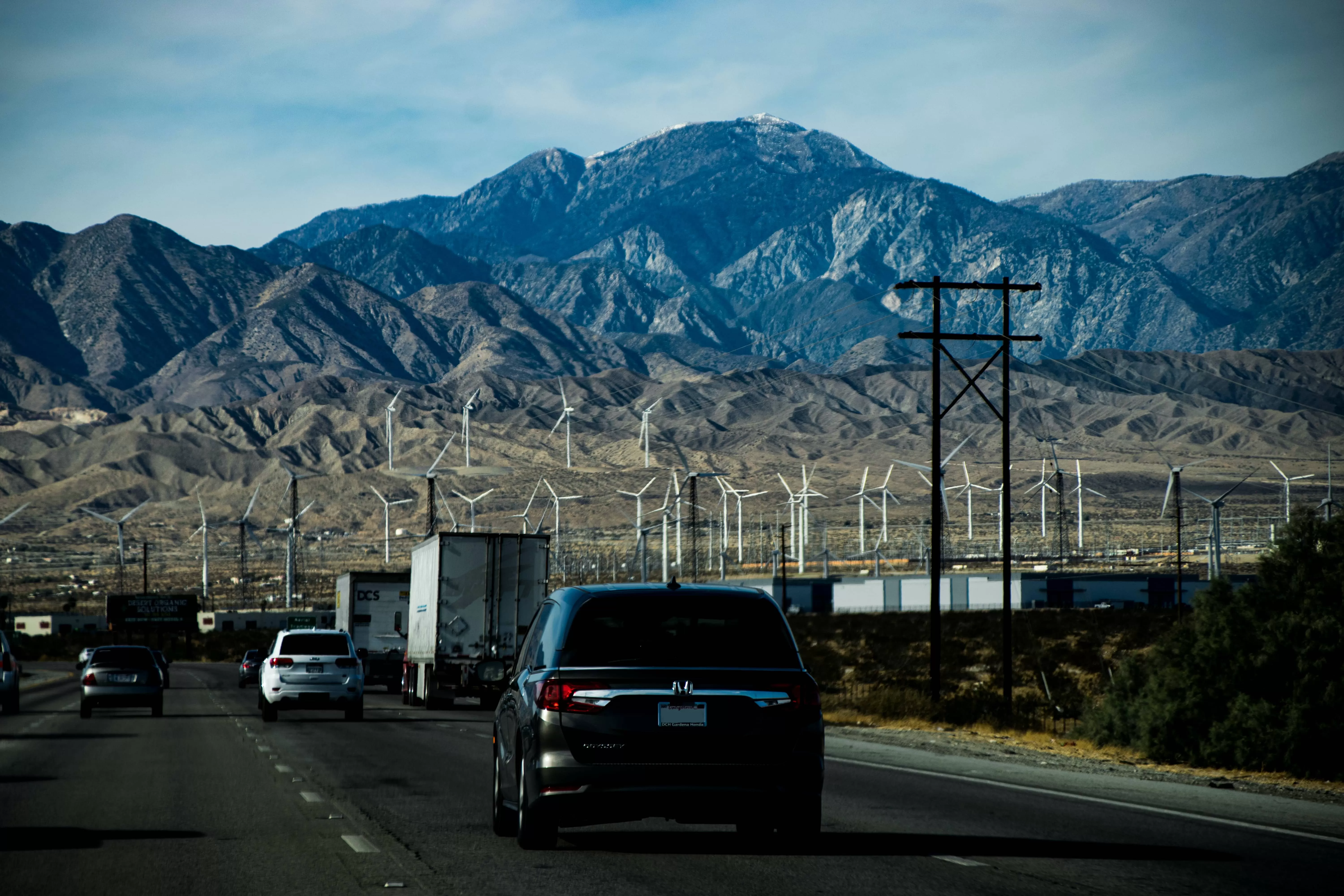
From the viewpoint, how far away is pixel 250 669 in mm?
57219

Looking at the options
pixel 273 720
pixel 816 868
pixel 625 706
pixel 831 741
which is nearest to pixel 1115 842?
pixel 816 868

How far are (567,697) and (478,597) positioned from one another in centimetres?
2464

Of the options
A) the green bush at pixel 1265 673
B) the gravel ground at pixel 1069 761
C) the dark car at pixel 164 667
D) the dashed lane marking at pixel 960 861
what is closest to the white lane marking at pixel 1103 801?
the gravel ground at pixel 1069 761

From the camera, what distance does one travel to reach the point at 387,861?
39.8 ft

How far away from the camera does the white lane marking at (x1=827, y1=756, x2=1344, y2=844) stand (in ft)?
44.9

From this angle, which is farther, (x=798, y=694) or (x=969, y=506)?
(x=969, y=506)

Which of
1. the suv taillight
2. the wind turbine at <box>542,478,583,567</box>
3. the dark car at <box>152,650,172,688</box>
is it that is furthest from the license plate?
the wind turbine at <box>542,478,583,567</box>

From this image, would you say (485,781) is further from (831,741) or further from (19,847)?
(831,741)

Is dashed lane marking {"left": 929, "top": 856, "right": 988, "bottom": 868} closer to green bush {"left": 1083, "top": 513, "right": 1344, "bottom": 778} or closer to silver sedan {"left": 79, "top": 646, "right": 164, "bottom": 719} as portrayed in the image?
green bush {"left": 1083, "top": 513, "right": 1344, "bottom": 778}

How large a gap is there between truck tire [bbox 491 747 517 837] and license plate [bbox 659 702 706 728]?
88.8 inches

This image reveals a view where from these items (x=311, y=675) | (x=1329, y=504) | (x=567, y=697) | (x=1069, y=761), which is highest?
(x=1329, y=504)

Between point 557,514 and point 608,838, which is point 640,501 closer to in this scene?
point 557,514

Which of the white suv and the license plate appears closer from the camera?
the license plate

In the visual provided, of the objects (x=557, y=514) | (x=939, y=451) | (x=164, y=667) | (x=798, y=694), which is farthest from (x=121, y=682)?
(x=557, y=514)
